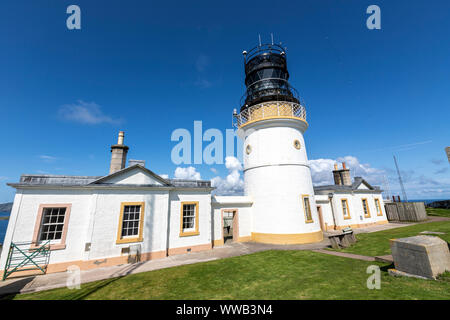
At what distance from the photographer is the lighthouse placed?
1348 cm

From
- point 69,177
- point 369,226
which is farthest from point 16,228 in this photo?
point 369,226

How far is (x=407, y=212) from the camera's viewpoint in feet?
76.3

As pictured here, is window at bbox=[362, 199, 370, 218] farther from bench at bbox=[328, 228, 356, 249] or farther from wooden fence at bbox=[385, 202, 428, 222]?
bench at bbox=[328, 228, 356, 249]

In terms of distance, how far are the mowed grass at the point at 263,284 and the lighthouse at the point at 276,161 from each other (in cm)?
462

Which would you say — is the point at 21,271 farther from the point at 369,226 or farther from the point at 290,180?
the point at 369,226

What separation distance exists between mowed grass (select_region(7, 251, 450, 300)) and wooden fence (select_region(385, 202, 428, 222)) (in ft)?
74.4

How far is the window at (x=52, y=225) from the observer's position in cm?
Answer: 871

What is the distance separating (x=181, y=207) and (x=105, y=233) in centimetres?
425

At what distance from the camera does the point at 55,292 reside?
636cm

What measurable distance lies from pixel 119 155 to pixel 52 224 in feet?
15.6

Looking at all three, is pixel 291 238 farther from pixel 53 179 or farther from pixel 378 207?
pixel 378 207

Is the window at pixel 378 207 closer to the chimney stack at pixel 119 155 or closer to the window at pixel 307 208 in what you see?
the window at pixel 307 208

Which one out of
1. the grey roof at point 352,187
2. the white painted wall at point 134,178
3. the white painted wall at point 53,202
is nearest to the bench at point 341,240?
the grey roof at point 352,187

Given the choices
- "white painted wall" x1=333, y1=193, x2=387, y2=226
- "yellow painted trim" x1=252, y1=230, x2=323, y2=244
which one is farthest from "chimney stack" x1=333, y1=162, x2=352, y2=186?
"yellow painted trim" x1=252, y1=230, x2=323, y2=244
